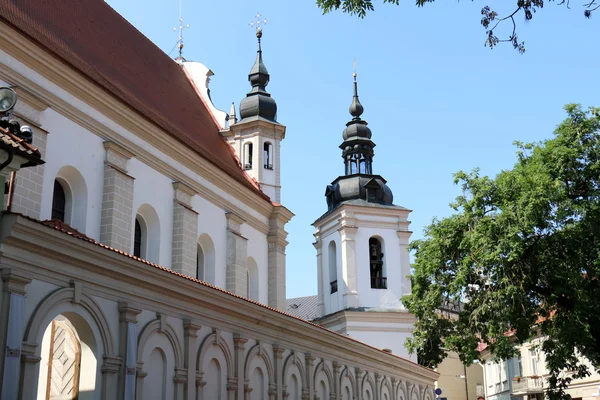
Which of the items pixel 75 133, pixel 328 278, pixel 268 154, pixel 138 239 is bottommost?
pixel 138 239

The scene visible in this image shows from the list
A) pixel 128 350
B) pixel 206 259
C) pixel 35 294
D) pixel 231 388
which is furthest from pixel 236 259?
pixel 35 294

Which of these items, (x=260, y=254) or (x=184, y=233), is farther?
(x=260, y=254)

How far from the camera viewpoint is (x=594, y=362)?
76.3 feet

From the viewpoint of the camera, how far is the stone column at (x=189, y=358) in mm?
12598

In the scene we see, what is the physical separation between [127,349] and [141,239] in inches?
421

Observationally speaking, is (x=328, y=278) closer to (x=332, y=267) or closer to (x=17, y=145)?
(x=332, y=267)

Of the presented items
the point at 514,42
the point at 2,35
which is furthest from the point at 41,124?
the point at 514,42

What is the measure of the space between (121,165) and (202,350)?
8.01 m

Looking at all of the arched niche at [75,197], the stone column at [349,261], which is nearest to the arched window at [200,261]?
the arched niche at [75,197]

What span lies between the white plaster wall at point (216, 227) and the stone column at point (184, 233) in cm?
79

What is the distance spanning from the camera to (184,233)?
21969 millimetres

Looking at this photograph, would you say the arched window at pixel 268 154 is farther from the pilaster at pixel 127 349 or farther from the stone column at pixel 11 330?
the stone column at pixel 11 330

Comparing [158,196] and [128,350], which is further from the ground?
[158,196]

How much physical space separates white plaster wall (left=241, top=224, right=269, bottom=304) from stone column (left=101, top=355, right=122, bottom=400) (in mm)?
16190
